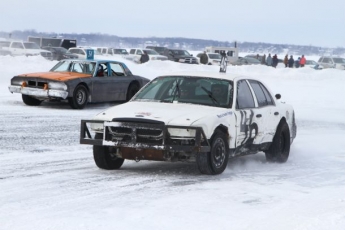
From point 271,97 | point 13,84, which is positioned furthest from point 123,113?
point 13,84

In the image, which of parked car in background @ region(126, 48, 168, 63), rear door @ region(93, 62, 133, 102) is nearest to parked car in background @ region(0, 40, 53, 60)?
parked car in background @ region(126, 48, 168, 63)

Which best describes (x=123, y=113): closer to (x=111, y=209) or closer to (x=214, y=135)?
(x=214, y=135)

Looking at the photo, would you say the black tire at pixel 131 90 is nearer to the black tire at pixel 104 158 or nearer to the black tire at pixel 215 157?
the black tire at pixel 104 158

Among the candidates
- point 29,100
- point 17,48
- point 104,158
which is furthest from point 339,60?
point 104,158

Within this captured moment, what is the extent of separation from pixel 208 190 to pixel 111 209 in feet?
5.08

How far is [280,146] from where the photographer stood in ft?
35.7

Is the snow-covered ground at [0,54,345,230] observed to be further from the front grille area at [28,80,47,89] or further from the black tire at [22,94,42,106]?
the black tire at [22,94,42,106]

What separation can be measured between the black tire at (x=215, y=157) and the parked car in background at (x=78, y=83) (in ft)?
29.5

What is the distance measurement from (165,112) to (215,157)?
84cm

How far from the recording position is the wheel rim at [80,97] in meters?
18.2

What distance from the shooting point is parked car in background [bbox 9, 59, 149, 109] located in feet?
57.4

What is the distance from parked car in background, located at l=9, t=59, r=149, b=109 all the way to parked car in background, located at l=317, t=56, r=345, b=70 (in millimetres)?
39760

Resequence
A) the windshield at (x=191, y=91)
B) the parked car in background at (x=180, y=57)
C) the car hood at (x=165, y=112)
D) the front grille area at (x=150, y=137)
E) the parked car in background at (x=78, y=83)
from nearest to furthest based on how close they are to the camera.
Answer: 1. the front grille area at (x=150, y=137)
2. the car hood at (x=165, y=112)
3. the windshield at (x=191, y=91)
4. the parked car in background at (x=78, y=83)
5. the parked car in background at (x=180, y=57)

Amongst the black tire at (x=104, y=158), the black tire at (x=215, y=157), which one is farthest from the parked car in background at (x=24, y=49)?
the black tire at (x=215, y=157)
